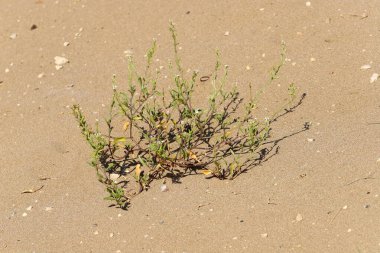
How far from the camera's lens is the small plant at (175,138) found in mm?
3695

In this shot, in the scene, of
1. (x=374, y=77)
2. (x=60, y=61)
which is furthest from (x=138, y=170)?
(x=374, y=77)

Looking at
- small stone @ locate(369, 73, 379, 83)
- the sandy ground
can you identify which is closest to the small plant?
the sandy ground

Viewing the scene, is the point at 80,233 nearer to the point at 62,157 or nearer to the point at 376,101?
the point at 62,157

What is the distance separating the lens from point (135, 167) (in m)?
3.86

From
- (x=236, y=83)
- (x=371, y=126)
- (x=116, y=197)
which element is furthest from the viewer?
(x=236, y=83)

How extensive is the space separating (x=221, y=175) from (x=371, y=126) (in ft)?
3.10

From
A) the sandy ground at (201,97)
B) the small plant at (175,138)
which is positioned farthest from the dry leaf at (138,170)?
the sandy ground at (201,97)

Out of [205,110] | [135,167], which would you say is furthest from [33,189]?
[205,110]

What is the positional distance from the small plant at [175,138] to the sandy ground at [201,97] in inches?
4.0

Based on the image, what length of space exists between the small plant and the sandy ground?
0.33 ft

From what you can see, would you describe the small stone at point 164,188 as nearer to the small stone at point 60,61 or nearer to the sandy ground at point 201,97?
the sandy ground at point 201,97

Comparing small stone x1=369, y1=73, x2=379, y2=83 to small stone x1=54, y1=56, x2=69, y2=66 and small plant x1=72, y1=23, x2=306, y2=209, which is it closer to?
small plant x1=72, y1=23, x2=306, y2=209

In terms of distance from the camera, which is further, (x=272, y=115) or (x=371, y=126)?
(x=272, y=115)

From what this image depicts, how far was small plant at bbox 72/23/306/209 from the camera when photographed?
370 centimetres
